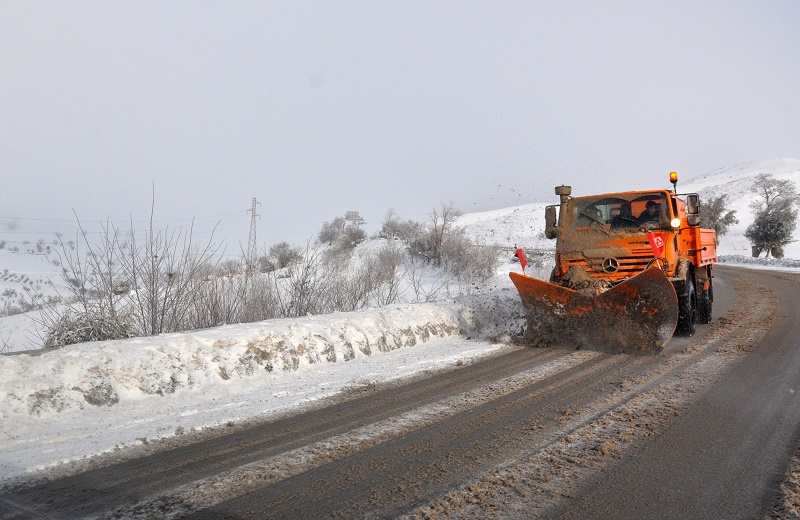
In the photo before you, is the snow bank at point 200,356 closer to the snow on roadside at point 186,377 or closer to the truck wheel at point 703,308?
the snow on roadside at point 186,377

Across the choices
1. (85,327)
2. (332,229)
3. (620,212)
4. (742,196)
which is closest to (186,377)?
(85,327)

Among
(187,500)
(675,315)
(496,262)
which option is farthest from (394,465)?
(496,262)

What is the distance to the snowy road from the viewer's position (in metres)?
2.99

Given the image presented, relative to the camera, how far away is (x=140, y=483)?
3365mm

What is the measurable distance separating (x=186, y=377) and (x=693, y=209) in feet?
26.9

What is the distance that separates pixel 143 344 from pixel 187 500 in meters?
3.19

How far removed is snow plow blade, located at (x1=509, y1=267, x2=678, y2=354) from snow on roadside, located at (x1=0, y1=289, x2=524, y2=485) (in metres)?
0.87

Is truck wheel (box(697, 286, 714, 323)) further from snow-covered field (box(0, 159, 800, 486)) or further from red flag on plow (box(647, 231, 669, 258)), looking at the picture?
snow-covered field (box(0, 159, 800, 486))

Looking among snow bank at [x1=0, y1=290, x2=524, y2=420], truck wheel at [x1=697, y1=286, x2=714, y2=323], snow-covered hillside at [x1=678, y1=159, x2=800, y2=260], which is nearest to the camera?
snow bank at [x1=0, y1=290, x2=524, y2=420]

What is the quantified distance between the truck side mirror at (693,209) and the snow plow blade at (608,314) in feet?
7.95

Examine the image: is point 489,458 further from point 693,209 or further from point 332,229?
point 332,229

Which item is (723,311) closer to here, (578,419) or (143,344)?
(578,419)

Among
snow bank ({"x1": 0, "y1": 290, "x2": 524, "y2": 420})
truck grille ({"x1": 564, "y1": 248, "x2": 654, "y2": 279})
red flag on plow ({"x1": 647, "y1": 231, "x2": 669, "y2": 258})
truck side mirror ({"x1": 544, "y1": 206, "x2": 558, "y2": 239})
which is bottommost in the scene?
snow bank ({"x1": 0, "y1": 290, "x2": 524, "y2": 420})

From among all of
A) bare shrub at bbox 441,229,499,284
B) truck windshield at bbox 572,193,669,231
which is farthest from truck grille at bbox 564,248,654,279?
bare shrub at bbox 441,229,499,284
